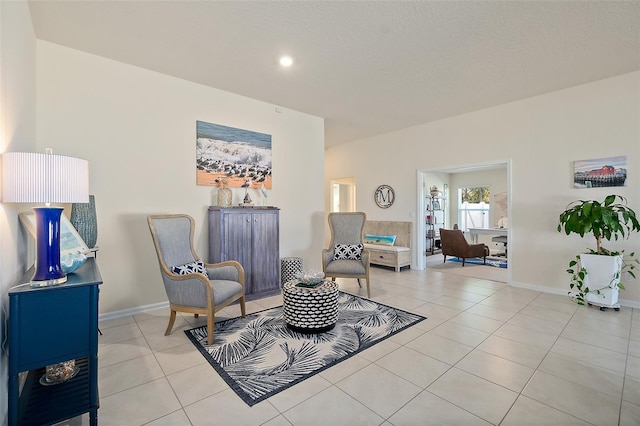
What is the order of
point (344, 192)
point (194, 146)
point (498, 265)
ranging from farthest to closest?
point (344, 192)
point (498, 265)
point (194, 146)

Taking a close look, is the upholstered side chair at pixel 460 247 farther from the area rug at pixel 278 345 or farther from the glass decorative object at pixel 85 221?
the glass decorative object at pixel 85 221

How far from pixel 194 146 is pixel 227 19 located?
173cm

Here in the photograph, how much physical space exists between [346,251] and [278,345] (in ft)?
6.90

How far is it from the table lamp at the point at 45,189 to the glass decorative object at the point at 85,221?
1.38 metres

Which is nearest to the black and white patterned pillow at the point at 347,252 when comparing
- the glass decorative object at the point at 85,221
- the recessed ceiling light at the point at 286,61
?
the recessed ceiling light at the point at 286,61

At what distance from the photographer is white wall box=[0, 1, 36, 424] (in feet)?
5.10

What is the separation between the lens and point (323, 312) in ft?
9.14

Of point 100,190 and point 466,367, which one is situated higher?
point 100,190

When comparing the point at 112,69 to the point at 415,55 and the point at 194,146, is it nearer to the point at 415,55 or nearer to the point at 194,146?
the point at 194,146

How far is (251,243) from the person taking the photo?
3.89 metres

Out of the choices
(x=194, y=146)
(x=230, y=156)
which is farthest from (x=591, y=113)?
(x=194, y=146)

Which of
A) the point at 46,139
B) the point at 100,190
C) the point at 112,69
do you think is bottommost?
the point at 100,190

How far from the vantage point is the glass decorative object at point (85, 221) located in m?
2.80

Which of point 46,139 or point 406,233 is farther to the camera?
point 406,233
